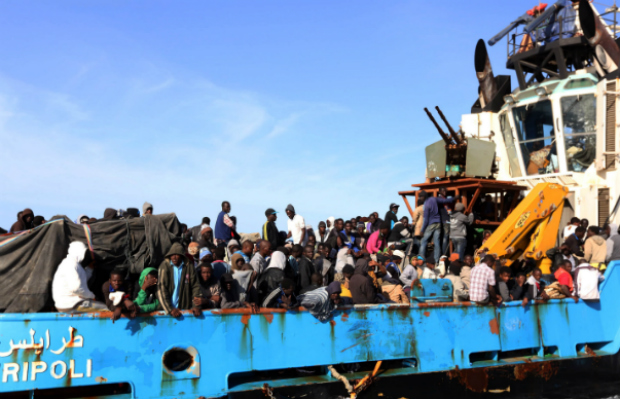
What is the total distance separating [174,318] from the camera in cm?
650

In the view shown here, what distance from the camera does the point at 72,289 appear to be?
618 cm

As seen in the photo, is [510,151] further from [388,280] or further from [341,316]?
[341,316]

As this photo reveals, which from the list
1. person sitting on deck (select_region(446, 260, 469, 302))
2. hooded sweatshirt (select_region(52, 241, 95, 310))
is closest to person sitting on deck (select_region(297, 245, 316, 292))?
person sitting on deck (select_region(446, 260, 469, 302))

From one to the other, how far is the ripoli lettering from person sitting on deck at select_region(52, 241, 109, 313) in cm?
29

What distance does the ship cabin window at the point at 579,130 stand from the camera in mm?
14344

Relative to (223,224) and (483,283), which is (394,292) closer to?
(483,283)

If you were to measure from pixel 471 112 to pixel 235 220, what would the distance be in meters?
10.7

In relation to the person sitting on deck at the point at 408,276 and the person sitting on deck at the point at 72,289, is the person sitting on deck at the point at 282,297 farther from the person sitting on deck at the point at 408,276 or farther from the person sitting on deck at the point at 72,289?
the person sitting on deck at the point at 408,276

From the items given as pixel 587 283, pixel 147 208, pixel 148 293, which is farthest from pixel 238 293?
pixel 587 283

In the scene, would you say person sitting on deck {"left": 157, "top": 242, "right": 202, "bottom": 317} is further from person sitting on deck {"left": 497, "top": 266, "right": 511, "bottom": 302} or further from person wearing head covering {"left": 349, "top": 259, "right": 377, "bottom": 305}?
person sitting on deck {"left": 497, "top": 266, "right": 511, "bottom": 302}

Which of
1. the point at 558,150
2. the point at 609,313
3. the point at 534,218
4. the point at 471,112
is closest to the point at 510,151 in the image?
the point at 558,150

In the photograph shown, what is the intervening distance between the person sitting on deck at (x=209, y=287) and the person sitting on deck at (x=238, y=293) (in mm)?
115

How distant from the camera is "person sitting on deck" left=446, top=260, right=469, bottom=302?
8.93 metres

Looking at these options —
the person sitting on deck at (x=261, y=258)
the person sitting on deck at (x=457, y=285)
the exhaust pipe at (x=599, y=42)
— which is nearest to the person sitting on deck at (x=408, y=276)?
the person sitting on deck at (x=457, y=285)
